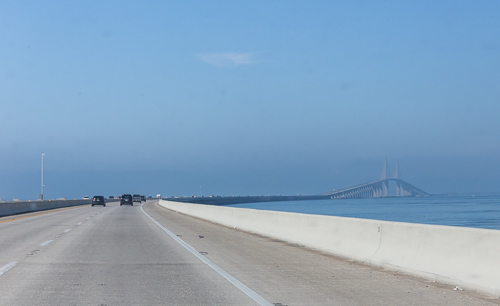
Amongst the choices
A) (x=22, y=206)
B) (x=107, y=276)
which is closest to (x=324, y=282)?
(x=107, y=276)

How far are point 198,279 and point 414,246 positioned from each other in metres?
4.05

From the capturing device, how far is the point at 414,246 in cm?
Result: 1109

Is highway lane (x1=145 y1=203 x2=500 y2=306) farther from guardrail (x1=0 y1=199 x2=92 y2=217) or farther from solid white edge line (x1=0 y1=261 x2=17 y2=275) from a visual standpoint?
guardrail (x1=0 y1=199 x2=92 y2=217)

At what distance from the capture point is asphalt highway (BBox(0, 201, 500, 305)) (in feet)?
28.0

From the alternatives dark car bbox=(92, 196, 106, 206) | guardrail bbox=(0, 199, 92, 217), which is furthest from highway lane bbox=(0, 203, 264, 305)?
dark car bbox=(92, 196, 106, 206)

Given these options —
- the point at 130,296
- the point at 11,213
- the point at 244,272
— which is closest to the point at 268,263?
the point at 244,272

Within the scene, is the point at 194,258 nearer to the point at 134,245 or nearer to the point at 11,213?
the point at 134,245

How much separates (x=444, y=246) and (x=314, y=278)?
2348 millimetres

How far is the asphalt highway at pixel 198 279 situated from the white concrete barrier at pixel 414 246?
0.26 metres

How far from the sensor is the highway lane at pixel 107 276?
8484 millimetres

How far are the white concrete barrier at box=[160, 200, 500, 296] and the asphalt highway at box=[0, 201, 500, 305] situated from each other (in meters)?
0.26

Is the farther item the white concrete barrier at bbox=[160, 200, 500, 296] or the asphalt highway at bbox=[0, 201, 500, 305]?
the white concrete barrier at bbox=[160, 200, 500, 296]

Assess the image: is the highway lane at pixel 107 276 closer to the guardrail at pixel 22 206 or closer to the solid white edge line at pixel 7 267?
the solid white edge line at pixel 7 267

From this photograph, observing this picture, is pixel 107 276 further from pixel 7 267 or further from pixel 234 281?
pixel 7 267
